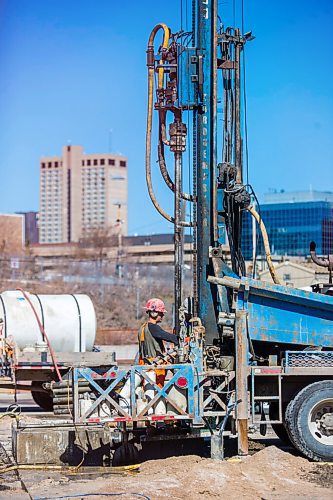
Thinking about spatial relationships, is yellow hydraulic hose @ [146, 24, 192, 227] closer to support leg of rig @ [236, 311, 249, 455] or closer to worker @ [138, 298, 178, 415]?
worker @ [138, 298, 178, 415]

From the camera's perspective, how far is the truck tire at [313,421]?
11.7 meters

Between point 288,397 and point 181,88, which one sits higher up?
point 181,88

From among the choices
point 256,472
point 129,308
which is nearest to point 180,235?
point 256,472

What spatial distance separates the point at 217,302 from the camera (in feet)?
40.5

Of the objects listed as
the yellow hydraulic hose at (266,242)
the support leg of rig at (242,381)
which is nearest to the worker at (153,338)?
the support leg of rig at (242,381)

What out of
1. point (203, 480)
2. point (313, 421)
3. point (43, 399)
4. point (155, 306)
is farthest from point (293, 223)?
point (203, 480)

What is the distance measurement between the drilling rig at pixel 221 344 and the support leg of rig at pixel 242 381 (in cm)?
1

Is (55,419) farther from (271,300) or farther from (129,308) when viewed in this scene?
(129,308)

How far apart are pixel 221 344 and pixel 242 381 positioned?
0.70 metres

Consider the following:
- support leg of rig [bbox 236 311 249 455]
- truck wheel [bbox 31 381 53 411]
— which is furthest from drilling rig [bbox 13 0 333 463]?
truck wheel [bbox 31 381 53 411]

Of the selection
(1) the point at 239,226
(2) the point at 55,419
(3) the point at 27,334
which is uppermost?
(1) the point at 239,226

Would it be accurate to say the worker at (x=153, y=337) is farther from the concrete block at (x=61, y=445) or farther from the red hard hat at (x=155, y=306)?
the concrete block at (x=61, y=445)

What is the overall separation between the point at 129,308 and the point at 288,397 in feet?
140

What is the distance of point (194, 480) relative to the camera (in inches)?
409
